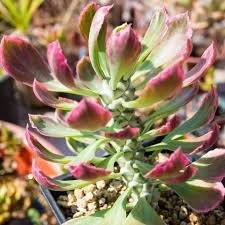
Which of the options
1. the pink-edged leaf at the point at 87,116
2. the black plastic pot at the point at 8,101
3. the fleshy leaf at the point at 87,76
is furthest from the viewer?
the black plastic pot at the point at 8,101

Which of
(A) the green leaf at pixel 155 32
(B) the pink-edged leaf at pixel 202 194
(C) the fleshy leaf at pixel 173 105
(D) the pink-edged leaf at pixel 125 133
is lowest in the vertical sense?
(B) the pink-edged leaf at pixel 202 194

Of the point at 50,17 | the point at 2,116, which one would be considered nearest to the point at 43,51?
the point at 2,116

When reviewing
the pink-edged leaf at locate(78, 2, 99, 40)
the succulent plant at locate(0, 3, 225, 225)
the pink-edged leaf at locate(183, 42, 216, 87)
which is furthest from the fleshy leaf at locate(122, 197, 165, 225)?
the pink-edged leaf at locate(78, 2, 99, 40)

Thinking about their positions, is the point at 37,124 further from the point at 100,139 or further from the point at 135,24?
the point at 135,24

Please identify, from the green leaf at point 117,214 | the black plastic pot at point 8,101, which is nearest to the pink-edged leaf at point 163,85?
the green leaf at point 117,214

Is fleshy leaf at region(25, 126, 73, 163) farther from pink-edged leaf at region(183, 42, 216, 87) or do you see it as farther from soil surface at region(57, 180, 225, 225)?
pink-edged leaf at region(183, 42, 216, 87)

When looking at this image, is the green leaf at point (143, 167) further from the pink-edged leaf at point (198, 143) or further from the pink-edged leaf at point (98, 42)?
the pink-edged leaf at point (98, 42)

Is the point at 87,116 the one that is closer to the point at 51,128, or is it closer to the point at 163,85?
the point at 163,85

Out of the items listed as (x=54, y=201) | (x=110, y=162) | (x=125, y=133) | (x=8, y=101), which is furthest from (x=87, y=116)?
(x=8, y=101)
